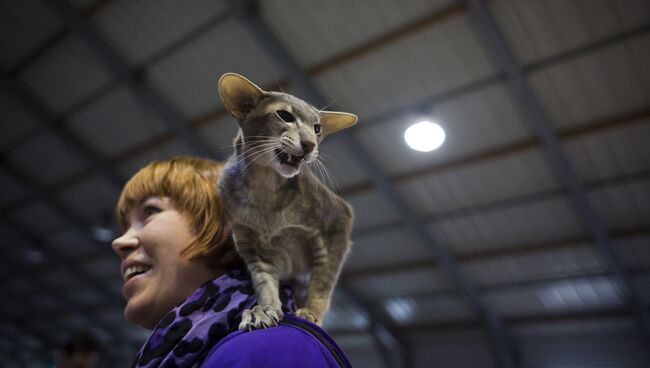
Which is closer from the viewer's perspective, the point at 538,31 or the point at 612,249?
the point at 538,31

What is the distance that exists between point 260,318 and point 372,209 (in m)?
10.0

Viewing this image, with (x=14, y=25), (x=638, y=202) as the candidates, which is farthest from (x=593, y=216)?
(x=14, y=25)

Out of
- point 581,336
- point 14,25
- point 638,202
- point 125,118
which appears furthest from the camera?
point 581,336

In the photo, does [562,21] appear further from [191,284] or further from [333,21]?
[191,284]

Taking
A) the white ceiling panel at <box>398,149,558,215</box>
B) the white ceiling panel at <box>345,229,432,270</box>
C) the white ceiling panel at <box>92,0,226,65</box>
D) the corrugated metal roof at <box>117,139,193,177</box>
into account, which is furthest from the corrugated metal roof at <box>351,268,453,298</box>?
the white ceiling panel at <box>92,0,226,65</box>

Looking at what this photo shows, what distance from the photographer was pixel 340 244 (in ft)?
4.69

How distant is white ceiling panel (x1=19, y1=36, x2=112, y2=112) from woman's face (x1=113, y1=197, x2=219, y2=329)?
831cm

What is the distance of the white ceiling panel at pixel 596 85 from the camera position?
737cm

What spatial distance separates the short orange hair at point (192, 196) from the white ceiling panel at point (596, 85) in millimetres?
7514

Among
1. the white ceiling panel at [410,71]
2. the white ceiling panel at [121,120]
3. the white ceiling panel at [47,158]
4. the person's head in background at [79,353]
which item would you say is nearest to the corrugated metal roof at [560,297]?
the white ceiling panel at [410,71]

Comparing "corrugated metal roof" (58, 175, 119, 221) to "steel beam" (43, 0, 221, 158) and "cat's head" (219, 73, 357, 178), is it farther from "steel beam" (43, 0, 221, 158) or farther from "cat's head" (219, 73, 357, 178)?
"cat's head" (219, 73, 357, 178)

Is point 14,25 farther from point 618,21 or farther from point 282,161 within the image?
point 618,21

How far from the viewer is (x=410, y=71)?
830 centimetres

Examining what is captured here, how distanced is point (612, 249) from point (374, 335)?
7271 millimetres
